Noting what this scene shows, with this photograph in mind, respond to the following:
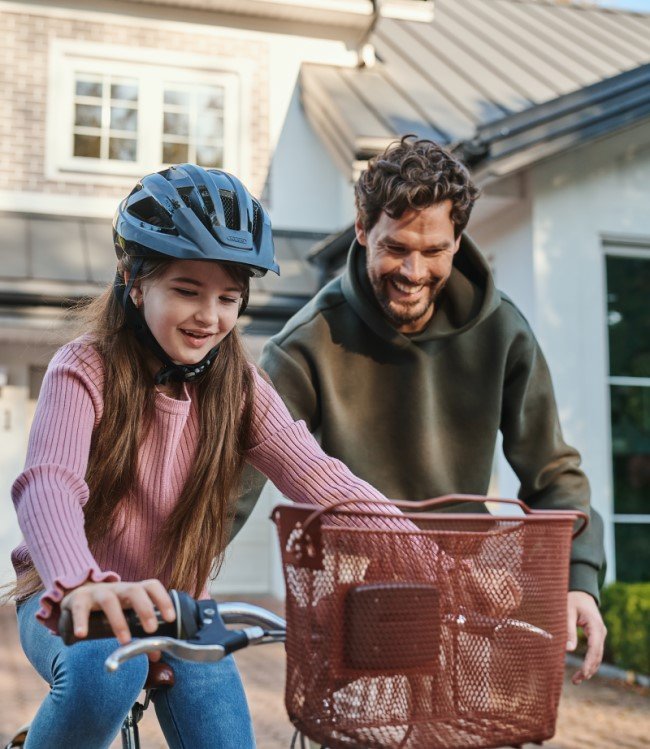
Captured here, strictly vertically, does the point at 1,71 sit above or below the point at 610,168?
above

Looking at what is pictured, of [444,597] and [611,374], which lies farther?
[611,374]

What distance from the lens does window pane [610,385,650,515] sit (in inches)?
362

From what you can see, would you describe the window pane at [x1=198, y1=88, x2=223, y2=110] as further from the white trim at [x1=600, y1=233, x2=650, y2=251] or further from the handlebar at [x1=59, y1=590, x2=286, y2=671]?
the handlebar at [x1=59, y1=590, x2=286, y2=671]

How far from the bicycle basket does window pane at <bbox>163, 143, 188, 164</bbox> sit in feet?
39.9

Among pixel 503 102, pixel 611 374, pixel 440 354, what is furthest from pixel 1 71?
pixel 440 354

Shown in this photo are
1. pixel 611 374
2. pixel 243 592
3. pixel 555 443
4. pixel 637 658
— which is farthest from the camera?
pixel 243 592

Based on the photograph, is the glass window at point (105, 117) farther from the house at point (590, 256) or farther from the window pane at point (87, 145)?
the house at point (590, 256)

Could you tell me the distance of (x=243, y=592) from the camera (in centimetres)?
1421

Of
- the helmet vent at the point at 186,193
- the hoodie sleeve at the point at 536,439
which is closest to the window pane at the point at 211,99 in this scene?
the hoodie sleeve at the point at 536,439

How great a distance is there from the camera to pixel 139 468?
244 cm

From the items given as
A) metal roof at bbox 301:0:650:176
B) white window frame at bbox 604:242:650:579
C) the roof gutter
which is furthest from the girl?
metal roof at bbox 301:0:650:176

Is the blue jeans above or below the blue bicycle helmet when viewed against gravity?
below

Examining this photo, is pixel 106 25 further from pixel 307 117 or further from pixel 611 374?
pixel 611 374

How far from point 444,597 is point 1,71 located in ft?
41.3
